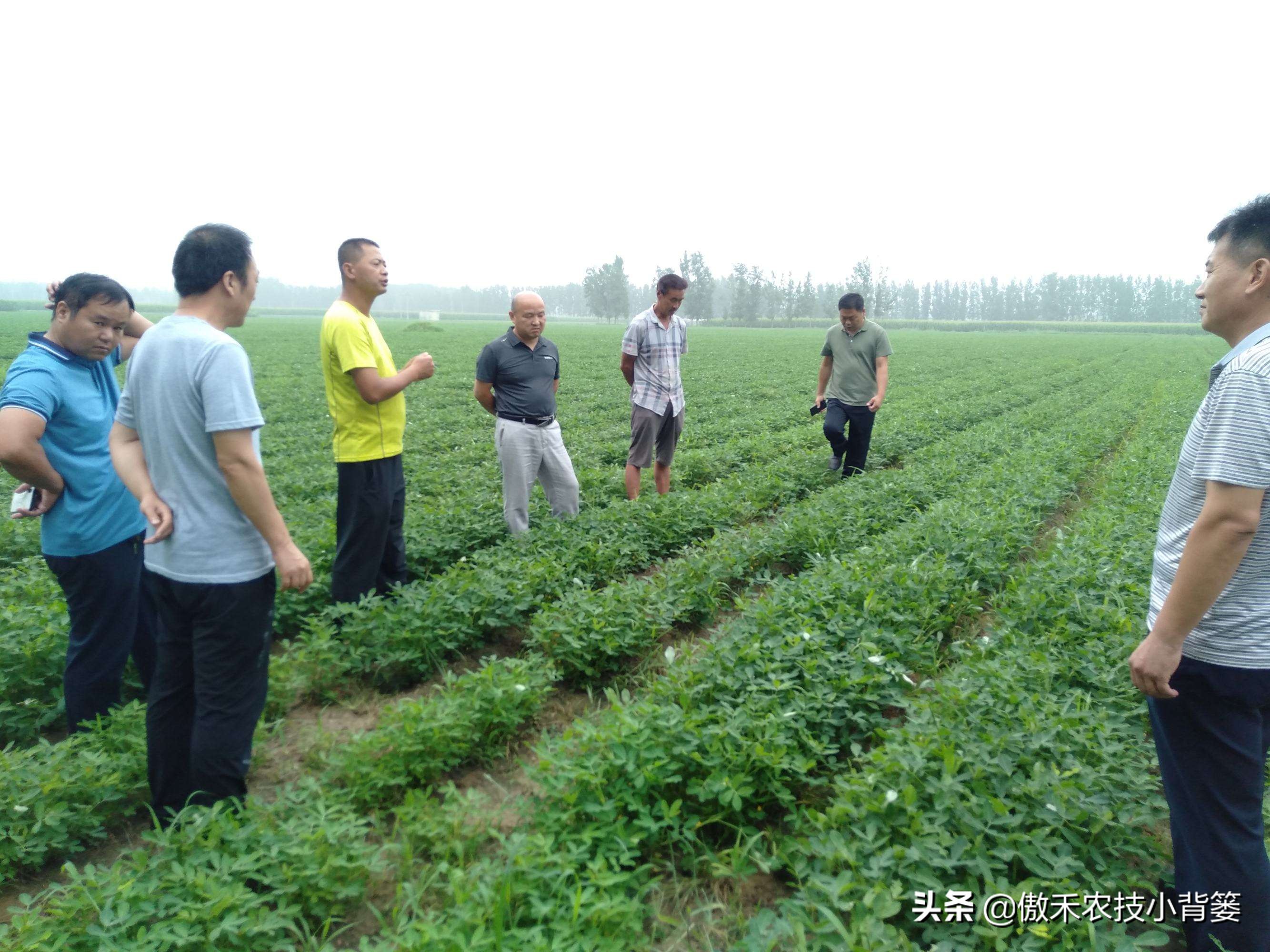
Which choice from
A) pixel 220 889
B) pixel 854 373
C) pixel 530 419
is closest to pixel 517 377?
pixel 530 419

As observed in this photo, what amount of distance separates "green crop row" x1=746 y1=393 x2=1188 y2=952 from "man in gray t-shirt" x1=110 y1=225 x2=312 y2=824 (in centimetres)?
207

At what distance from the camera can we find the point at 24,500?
3.43m

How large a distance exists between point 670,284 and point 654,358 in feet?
2.33

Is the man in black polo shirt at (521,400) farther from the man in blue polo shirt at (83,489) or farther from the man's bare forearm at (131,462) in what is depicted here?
the man's bare forearm at (131,462)

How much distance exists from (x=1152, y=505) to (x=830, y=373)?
11.4 ft

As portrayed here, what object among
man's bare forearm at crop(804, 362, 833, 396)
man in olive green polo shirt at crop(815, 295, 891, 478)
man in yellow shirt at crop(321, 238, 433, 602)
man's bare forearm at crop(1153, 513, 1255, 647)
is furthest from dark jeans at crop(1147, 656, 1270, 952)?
man's bare forearm at crop(804, 362, 833, 396)

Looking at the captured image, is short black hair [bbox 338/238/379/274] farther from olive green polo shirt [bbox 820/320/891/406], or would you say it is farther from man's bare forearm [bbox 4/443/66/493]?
olive green polo shirt [bbox 820/320/891/406]

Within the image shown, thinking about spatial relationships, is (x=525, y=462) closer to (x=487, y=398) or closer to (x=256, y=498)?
(x=487, y=398)

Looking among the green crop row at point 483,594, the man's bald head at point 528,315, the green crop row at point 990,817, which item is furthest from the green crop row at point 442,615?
the green crop row at point 990,817

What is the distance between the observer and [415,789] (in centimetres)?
309

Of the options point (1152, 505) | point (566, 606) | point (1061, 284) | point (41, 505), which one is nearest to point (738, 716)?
point (566, 606)

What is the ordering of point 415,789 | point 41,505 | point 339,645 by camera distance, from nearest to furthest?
point 415,789 < point 41,505 < point 339,645

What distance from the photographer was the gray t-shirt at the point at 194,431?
263 cm

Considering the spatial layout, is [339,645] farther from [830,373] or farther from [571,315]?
[571,315]
